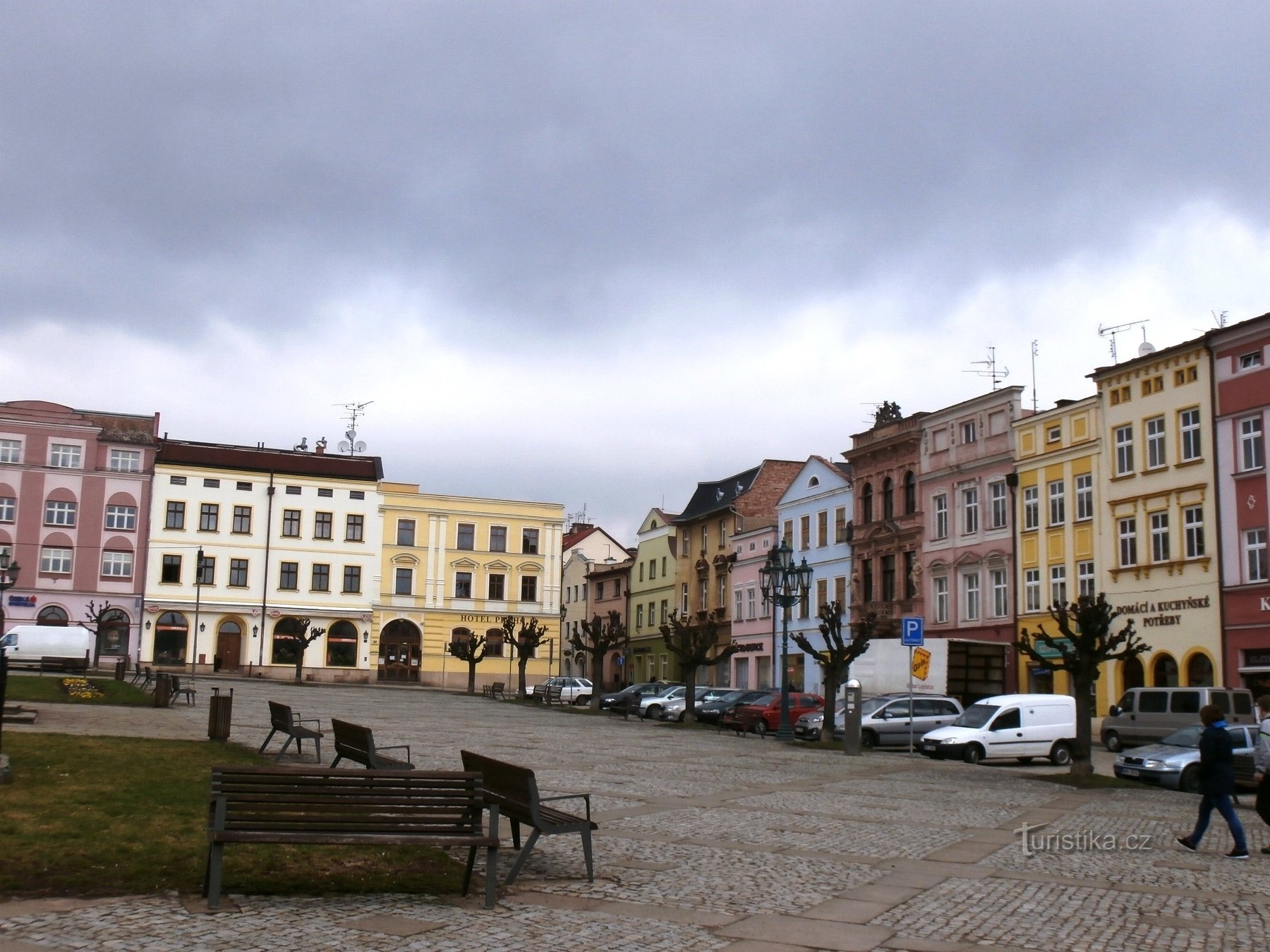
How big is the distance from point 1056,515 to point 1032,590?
2927mm

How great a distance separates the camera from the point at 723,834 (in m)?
13.7

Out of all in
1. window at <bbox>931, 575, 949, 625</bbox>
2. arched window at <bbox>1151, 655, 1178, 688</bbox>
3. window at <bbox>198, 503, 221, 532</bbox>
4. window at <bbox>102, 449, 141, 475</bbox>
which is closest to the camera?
arched window at <bbox>1151, 655, 1178, 688</bbox>

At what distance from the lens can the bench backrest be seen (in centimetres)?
909

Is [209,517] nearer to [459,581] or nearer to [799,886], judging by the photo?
[459,581]

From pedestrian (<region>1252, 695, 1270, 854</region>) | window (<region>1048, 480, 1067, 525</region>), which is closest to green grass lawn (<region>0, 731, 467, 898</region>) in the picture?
pedestrian (<region>1252, 695, 1270, 854</region>)

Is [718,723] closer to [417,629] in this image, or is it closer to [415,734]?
[415,734]

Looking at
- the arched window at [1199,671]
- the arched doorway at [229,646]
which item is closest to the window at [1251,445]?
the arched window at [1199,671]

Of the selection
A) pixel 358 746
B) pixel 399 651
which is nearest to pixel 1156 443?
pixel 358 746

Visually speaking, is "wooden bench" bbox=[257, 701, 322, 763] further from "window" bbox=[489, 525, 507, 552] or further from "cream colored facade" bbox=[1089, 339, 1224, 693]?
"window" bbox=[489, 525, 507, 552]

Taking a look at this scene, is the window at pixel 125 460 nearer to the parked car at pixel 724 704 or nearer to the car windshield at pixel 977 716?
the parked car at pixel 724 704

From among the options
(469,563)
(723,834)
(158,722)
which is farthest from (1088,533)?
(469,563)

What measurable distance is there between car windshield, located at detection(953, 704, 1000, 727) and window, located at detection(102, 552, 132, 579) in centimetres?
5621

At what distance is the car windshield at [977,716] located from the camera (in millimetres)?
30531

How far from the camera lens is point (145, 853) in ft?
34.3
